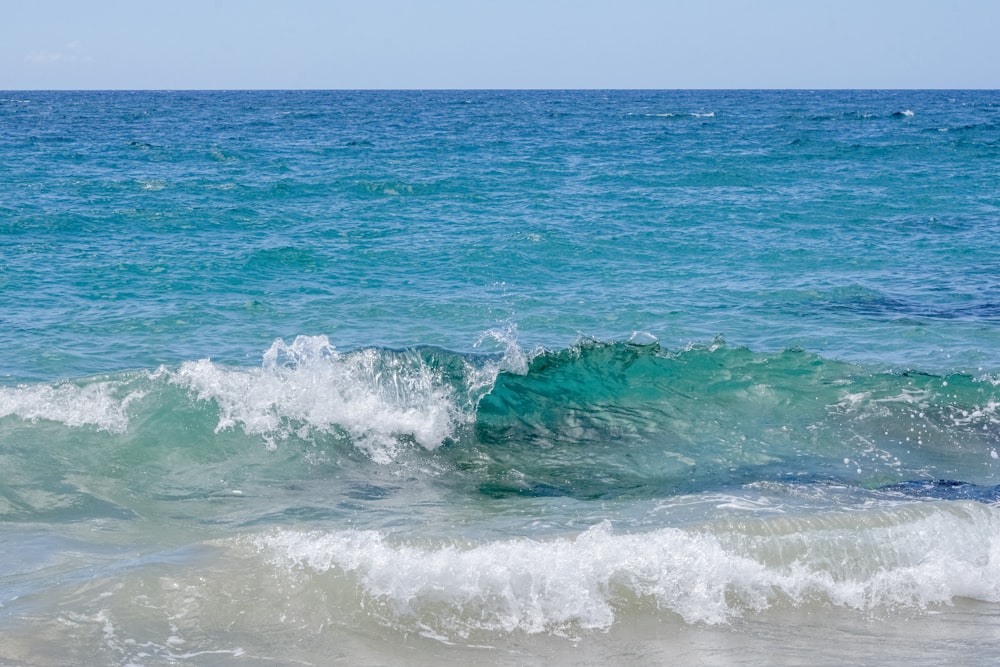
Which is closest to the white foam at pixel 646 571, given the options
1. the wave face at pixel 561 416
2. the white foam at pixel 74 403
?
the wave face at pixel 561 416

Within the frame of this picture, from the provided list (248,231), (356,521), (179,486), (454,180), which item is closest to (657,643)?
(356,521)

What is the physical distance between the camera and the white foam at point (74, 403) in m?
9.09

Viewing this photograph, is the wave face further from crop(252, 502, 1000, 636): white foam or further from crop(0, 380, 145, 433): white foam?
crop(252, 502, 1000, 636): white foam

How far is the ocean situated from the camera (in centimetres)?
578

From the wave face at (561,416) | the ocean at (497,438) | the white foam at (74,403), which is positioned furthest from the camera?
the white foam at (74,403)

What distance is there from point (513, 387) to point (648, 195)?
586 inches

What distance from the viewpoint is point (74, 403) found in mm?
9289

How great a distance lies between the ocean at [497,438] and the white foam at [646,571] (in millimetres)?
22

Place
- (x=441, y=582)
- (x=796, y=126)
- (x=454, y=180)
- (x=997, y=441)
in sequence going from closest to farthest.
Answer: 1. (x=441, y=582)
2. (x=997, y=441)
3. (x=454, y=180)
4. (x=796, y=126)

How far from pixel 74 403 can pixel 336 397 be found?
2485mm

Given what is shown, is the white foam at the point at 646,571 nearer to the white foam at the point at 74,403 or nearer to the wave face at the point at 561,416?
the wave face at the point at 561,416

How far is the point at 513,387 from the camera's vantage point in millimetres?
10305

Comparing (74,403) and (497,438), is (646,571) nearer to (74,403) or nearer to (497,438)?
(497,438)

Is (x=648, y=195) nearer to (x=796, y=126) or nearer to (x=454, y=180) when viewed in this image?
(x=454, y=180)
